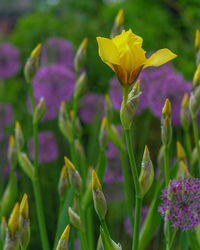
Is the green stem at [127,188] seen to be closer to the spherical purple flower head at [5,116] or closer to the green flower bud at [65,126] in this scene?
the green flower bud at [65,126]

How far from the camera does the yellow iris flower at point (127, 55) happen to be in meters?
0.41

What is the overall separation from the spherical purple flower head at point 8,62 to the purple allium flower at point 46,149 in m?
0.28

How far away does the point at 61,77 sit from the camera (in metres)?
1.11

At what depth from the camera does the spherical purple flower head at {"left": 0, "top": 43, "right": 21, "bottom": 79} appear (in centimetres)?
133

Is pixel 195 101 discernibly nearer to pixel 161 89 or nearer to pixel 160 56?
pixel 160 56

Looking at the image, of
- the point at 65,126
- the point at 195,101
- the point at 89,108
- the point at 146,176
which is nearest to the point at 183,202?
the point at 146,176

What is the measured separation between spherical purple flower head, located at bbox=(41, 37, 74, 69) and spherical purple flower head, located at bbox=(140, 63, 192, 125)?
40cm

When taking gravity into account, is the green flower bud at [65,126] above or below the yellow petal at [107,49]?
below

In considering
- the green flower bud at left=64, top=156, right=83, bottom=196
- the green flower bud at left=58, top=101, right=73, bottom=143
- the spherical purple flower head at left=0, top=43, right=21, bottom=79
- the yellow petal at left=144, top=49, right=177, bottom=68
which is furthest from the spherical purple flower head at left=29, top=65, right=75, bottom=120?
the yellow petal at left=144, top=49, right=177, bottom=68

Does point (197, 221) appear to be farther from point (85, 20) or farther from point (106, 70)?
point (85, 20)

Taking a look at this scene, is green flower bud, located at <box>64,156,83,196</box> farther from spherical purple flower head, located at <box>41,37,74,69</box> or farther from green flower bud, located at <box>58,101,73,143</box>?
spherical purple flower head, located at <box>41,37,74,69</box>

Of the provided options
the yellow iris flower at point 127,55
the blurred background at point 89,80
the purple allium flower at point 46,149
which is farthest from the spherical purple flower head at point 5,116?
the yellow iris flower at point 127,55

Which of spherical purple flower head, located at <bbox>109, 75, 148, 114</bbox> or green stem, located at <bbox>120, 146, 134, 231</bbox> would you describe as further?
spherical purple flower head, located at <bbox>109, 75, 148, 114</bbox>

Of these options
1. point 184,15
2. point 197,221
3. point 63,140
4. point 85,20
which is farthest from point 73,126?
point 85,20
